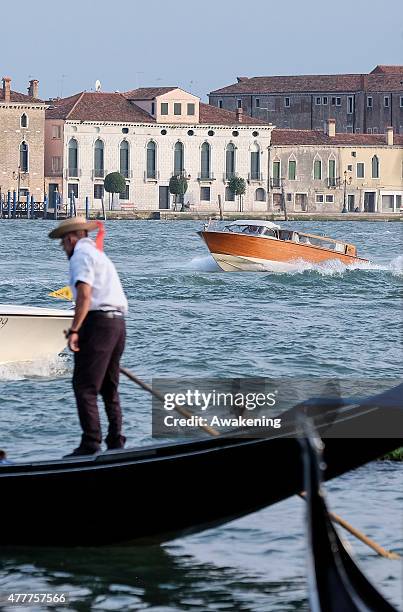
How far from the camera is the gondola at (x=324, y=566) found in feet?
13.0

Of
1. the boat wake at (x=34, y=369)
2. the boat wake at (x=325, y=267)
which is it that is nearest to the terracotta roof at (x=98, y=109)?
the boat wake at (x=325, y=267)

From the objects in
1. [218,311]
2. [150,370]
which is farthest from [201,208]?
[150,370]

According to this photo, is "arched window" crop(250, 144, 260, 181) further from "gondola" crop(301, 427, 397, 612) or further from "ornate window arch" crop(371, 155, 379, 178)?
"gondola" crop(301, 427, 397, 612)

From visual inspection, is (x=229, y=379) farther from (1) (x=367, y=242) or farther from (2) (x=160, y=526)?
(1) (x=367, y=242)

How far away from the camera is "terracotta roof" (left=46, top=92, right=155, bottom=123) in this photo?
6469cm

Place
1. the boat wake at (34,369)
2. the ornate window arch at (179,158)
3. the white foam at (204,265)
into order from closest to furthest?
the boat wake at (34,369) → the white foam at (204,265) → the ornate window arch at (179,158)

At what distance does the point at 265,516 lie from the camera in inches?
263

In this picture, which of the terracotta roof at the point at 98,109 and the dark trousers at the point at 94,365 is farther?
the terracotta roof at the point at 98,109

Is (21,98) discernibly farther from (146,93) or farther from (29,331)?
(29,331)

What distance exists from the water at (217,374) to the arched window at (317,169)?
36487 mm

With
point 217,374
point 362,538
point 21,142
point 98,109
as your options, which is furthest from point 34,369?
point 98,109

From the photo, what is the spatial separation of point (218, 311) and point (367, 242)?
25.9 meters

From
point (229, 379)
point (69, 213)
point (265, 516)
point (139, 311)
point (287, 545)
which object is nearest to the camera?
point (287, 545)

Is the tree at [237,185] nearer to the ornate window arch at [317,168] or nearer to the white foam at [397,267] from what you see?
the ornate window arch at [317,168]
